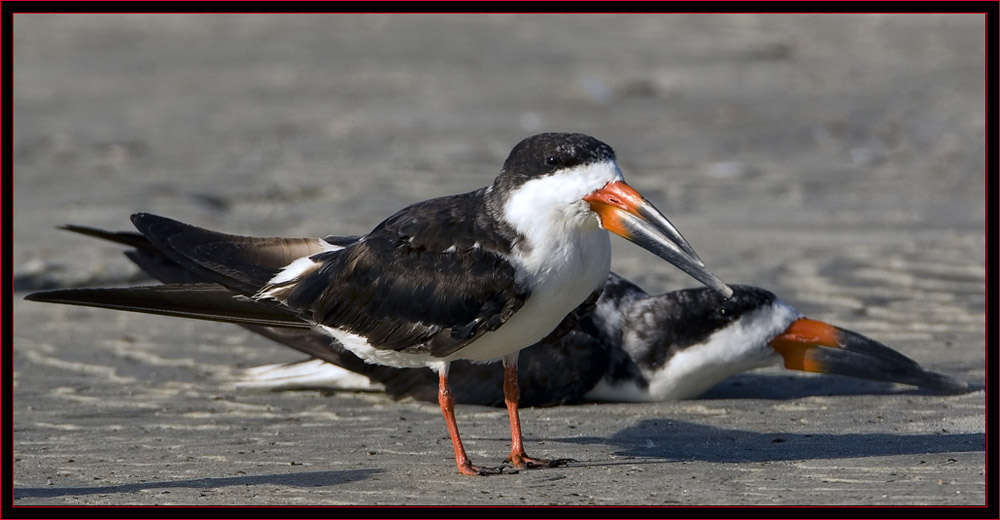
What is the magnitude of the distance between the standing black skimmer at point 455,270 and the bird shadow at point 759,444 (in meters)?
0.44

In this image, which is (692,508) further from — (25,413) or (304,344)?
(25,413)

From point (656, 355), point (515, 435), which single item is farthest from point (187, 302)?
point (656, 355)

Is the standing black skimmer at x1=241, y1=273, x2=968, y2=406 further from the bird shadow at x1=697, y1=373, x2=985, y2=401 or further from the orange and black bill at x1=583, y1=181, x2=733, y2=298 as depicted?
the orange and black bill at x1=583, y1=181, x2=733, y2=298

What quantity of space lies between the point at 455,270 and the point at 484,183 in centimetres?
579

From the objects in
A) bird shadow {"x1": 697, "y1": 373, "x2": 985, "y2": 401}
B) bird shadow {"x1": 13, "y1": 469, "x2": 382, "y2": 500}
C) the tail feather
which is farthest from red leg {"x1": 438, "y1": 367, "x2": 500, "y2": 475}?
bird shadow {"x1": 697, "y1": 373, "x2": 985, "y2": 401}

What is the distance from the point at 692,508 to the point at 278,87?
10549mm

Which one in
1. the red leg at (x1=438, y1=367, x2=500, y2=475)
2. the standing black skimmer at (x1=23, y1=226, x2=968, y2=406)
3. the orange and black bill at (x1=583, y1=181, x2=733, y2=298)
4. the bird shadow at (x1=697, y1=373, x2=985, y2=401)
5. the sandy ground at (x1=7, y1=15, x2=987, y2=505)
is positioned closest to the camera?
the orange and black bill at (x1=583, y1=181, x2=733, y2=298)

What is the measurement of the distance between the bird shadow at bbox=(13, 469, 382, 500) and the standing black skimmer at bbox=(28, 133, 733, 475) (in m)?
0.38

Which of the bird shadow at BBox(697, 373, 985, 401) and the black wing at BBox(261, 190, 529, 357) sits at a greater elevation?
the black wing at BBox(261, 190, 529, 357)

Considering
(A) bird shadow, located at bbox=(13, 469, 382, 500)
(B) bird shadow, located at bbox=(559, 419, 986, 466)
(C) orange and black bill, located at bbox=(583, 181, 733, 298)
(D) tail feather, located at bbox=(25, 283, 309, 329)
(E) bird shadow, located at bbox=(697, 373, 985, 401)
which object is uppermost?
(C) orange and black bill, located at bbox=(583, 181, 733, 298)

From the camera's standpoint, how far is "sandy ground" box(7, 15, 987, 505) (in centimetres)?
446

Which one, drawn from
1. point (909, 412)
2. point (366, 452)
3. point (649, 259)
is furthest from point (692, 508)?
point (649, 259)

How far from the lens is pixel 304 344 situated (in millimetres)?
5660

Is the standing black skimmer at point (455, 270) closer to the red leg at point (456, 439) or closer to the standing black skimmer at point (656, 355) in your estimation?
the red leg at point (456, 439)
